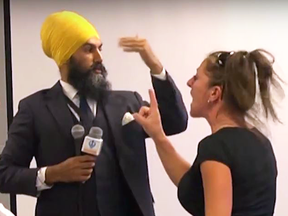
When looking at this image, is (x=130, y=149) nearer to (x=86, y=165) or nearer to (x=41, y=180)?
(x=86, y=165)

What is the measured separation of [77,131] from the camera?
188 centimetres

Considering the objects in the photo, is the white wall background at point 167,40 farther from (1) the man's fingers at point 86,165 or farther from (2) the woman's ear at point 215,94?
(2) the woman's ear at point 215,94

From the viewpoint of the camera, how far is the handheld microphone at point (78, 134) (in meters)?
1.88

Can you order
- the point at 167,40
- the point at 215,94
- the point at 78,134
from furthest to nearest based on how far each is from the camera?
the point at 167,40
the point at 78,134
the point at 215,94

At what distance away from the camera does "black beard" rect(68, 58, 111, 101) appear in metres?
2.03

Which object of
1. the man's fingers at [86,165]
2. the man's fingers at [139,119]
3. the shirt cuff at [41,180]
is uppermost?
the man's fingers at [139,119]

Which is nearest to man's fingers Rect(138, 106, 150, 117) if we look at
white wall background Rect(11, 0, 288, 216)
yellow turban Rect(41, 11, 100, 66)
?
yellow turban Rect(41, 11, 100, 66)

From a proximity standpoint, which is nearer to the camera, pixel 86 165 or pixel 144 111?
pixel 86 165

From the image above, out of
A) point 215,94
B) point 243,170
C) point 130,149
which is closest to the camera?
point 243,170

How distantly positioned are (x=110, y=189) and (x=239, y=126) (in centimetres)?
56

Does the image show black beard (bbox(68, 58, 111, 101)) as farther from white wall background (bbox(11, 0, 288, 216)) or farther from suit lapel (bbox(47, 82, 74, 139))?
white wall background (bbox(11, 0, 288, 216))

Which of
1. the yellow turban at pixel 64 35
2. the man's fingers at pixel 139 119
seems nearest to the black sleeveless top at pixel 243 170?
the man's fingers at pixel 139 119

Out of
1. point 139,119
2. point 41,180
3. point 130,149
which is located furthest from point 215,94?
point 41,180

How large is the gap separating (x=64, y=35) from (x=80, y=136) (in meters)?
0.41
